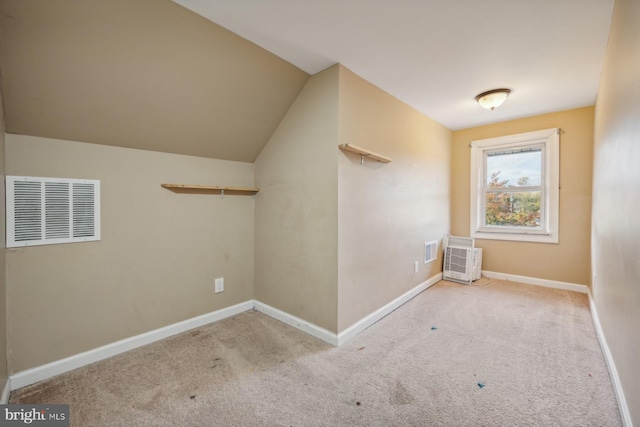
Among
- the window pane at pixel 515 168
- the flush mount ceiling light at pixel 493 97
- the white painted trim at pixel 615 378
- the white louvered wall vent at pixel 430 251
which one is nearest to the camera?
the white painted trim at pixel 615 378

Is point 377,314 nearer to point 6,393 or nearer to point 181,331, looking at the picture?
point 181,331

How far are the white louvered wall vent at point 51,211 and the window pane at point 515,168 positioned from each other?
15.2 feet

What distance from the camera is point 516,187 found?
3709 millimetres

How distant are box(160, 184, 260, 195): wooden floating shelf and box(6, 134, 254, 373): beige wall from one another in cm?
5

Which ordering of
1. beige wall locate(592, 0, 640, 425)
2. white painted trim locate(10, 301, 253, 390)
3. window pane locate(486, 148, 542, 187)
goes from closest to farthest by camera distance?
1. beige wall locate(592, 0, 640, 425)
2. white painted trim locate(10, 301, 253, 390)
3. window pane locate(486, 148, 542, 187)

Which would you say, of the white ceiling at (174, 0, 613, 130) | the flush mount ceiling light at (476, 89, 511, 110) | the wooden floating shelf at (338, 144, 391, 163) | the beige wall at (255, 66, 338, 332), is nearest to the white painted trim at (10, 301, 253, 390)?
the beige wall at (255, 66, 338, 332)

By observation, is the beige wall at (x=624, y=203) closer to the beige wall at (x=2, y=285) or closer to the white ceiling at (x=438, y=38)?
the white ceiling at (x=438, y=38)

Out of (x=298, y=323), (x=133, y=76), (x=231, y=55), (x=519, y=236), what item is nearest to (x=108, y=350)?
(x=298, y=323)

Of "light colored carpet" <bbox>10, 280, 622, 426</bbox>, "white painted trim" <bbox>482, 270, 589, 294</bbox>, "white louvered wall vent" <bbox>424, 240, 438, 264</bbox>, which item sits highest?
Result: "white louvered wall vent" <bbox>424, 240, 438, 264</bbox>

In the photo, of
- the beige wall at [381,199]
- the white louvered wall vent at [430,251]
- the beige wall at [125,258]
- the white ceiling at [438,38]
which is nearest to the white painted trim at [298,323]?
the beige wall at [381,199]

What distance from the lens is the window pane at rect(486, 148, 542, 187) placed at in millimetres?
3586

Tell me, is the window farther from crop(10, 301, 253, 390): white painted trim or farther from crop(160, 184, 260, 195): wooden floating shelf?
crop(10, 301, 253, 390): white painted trim

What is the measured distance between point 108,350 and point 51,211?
1.05m

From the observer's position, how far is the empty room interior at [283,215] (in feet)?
4.76
